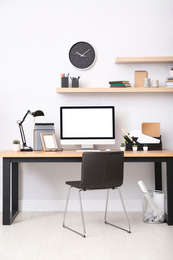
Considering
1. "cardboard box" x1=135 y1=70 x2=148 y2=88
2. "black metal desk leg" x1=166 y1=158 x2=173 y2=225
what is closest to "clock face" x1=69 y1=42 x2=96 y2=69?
"cardboard box" x1=135 y1=70 x2=148 y2=88


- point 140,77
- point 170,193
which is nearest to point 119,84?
point 140,77

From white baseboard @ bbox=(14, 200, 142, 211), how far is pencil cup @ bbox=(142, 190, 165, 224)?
0.46m

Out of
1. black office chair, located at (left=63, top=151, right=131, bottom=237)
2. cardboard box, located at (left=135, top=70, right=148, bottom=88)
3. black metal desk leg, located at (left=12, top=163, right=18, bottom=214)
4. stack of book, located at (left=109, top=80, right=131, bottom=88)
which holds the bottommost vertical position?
black metal desk leg, located at (left=12, top=163, right=18, bottom=214)

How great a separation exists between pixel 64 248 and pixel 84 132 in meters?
1.43

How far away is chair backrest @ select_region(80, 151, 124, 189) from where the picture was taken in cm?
306

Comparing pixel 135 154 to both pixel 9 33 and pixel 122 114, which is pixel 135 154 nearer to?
pixel 122 114

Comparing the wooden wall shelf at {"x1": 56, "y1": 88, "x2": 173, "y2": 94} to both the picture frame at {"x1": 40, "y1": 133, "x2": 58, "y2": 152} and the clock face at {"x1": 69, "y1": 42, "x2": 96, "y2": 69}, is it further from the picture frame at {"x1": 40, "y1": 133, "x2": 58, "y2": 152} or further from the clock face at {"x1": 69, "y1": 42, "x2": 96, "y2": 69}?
the picture frame at {"x1": 40, "y1": 133, "x2": 58, "y2": 152}

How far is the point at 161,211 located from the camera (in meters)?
3.53

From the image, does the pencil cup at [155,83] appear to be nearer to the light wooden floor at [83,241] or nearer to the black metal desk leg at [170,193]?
the black metal desk leg at [170,193]

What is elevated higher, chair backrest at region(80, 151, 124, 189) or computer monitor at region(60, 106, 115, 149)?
computer monitor at region(60, 106, 115, 149)

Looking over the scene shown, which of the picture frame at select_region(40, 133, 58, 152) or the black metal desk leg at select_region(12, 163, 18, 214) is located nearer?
the picture frame at select_region(40, 133, 58, 152)

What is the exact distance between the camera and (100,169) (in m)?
3.10

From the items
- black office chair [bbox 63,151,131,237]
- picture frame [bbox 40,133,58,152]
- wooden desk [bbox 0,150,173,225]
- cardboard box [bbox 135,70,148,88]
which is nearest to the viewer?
black office chair [bbox 63,151,131,237]

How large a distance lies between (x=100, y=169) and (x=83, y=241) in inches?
24.2
